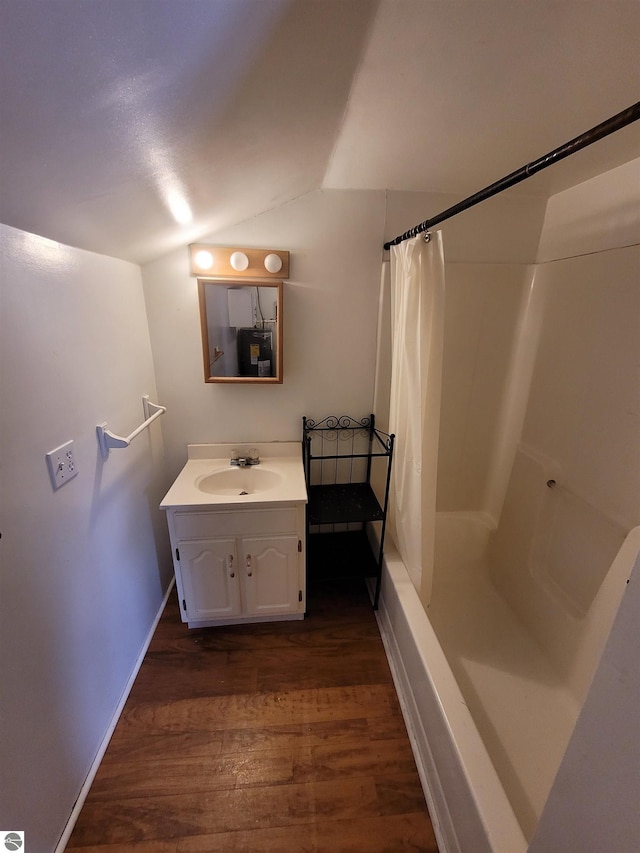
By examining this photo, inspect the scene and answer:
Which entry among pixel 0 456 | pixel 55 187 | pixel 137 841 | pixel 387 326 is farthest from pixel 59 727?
pixel 387 326

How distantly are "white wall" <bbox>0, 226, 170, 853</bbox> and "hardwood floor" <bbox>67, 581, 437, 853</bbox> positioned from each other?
0.15m

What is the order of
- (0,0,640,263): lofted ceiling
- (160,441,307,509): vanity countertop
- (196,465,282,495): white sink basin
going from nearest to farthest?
(0,0,640,263): lofted ceiling
(160,441,307,509): vanity countertop
(196,465,282,495): white sink basin

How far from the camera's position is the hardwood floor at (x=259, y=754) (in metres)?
1.01

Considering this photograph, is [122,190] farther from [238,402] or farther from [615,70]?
[615,70]

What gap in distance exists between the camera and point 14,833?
2.68 ft

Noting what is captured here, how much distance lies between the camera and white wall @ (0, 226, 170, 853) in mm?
801

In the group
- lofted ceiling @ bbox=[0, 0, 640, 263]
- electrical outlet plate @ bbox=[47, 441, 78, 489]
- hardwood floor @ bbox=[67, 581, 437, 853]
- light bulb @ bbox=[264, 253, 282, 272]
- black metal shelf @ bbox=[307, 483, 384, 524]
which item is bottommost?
hardwood floor @ bbox=[67, 581, 437, 853]

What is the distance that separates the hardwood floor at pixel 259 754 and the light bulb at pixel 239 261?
1.76 meters

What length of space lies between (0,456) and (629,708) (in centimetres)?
124

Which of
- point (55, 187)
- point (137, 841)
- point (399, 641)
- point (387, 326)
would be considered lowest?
point (137, 841)

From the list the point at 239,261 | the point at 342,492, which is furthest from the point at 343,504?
the point at 239,261

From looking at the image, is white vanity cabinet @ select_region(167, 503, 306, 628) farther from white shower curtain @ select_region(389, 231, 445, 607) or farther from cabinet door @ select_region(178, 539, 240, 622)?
white shower curtain @ select_region(389, 231, 445, 607)

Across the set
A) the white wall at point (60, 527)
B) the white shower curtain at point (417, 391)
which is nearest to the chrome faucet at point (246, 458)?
the white wall at point (60, 527)

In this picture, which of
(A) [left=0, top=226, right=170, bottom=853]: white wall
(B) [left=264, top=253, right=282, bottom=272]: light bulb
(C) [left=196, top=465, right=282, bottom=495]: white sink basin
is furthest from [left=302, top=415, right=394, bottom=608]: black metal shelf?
(A) [left=0, top=226, right=170, bottom=853]: white wall
